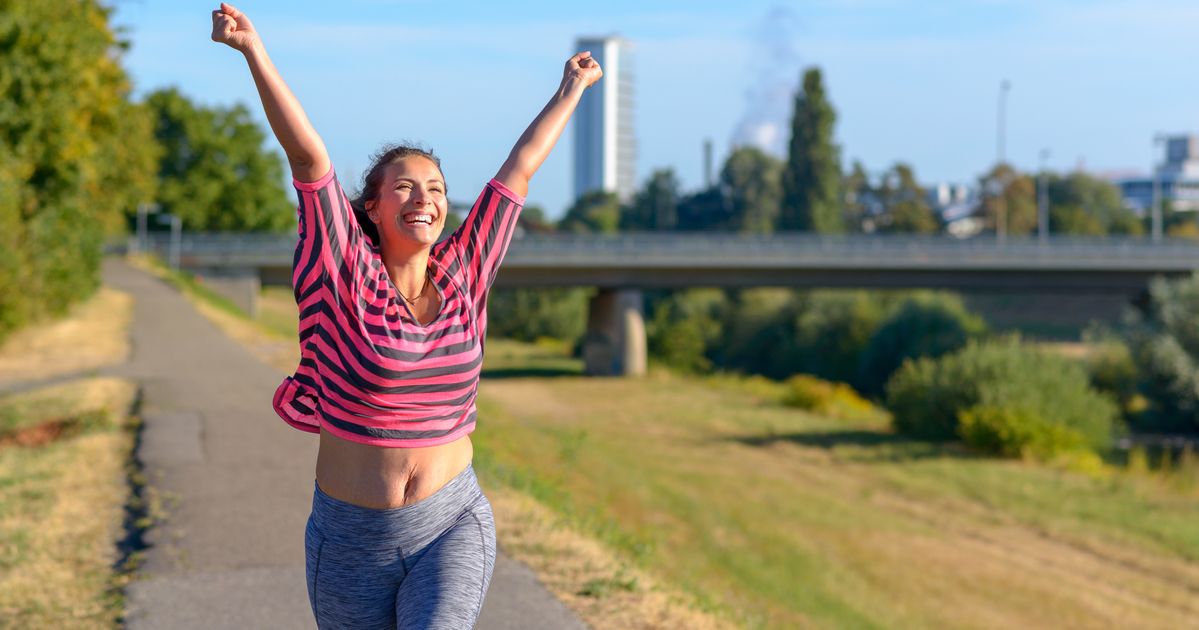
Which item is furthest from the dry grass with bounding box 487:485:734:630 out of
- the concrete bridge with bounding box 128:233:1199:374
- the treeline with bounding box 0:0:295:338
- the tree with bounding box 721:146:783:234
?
the tree with bounding box 721:146:783:234

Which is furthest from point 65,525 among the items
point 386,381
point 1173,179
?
point 1173,179

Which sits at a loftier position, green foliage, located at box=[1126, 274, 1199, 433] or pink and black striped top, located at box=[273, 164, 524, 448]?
pink and black striped top, located at box=[273, 164, 524, 448]

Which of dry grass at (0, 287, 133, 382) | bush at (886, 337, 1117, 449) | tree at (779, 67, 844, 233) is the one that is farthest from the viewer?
tree at (779, 67, 844, 233)

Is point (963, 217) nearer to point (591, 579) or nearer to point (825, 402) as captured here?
point (825, 402)

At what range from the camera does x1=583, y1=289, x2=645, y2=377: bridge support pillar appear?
5831cm

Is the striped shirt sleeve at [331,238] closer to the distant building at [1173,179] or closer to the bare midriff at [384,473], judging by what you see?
the bare midriff at [384,473]

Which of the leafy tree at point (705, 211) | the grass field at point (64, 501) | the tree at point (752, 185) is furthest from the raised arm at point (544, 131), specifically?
the leafy tree at point (705, 211)

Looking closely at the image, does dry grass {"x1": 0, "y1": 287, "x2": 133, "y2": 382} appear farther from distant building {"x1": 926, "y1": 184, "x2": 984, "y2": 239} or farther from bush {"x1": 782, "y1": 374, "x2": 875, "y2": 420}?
distant building {"x1": 926, "y1": 184, "x2": 984, "y2": 239}

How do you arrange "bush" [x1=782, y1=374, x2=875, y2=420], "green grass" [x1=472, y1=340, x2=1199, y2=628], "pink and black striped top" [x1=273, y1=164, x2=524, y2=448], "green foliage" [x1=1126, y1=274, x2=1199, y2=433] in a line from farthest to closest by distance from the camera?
"bush" [x1=782, y1=374, x2=875, y2=420] < "green foliage" [x1=1126, y1=274, x2=1199, y2=433] < "green grass" [x1=472, y1=340, x2=1199, y2=628] < "pink and black striped top" [x1=273, y1=164, x2=524, y2=448]

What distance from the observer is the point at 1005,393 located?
3434 cm

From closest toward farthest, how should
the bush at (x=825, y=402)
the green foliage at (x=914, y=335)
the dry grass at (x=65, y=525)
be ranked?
the dry grass at (x=65, y=525) → the bush at (x=825, y=402) → the green foliage at (x=914, y=335)

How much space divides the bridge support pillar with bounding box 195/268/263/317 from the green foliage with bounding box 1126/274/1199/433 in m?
34.6

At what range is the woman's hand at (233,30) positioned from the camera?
318 cm

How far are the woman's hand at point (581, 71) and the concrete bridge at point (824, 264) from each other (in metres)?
49.2
